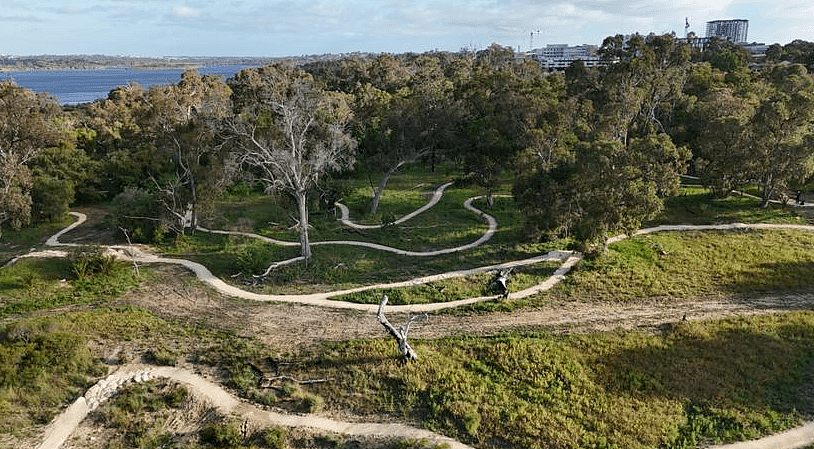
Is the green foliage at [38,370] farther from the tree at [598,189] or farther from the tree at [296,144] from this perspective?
the tree at [598,189]

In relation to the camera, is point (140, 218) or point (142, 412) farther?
point (140, 218)

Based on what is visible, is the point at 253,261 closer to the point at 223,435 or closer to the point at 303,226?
the point at 303,226

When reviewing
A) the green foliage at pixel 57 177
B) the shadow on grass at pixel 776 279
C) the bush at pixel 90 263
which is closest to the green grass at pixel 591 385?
the shadow on grass at pixel 776 279

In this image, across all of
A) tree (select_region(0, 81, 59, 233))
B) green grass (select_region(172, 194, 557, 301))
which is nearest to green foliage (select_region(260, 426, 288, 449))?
green grass (select_region(172, 194, 557, 301))

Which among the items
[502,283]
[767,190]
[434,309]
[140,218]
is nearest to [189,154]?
[140,218]

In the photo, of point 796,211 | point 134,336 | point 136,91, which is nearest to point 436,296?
point 134,336

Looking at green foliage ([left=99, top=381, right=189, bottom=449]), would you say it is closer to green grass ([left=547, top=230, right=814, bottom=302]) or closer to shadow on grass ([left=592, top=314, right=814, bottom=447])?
shadow on grass ([left=592, top=314, right=814, bottom=447])
